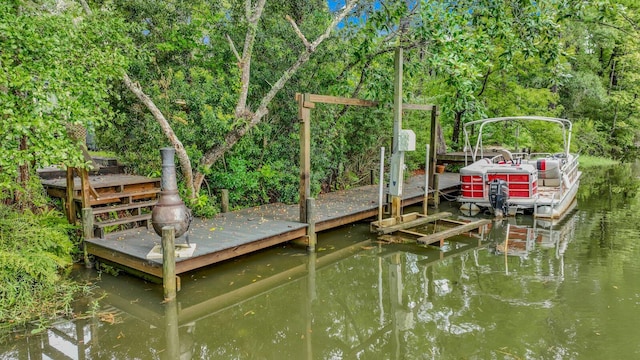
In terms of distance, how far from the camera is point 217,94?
26.7 ft

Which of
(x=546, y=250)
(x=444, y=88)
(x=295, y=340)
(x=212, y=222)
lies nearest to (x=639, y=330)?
(x=546, y=250)

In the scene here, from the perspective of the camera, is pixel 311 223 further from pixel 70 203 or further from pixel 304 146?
pixel 70 203

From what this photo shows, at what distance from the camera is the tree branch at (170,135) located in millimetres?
6734

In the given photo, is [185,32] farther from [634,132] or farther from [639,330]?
[634,132]

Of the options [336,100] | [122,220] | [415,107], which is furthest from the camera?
[415,107]

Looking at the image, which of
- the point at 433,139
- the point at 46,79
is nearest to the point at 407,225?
the point at 433,139

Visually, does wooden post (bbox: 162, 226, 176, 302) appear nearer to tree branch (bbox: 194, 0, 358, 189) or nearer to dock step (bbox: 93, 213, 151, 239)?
dock step (bbox: 93, 213, 151, 239)

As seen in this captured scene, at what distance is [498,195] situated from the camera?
9.23 m

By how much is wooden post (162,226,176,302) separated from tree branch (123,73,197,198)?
256cm

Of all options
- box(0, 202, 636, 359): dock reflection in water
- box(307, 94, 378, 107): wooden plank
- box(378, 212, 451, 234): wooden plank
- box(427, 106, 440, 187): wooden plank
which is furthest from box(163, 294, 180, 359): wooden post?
box(427, 106, 440, 187): wooden plank

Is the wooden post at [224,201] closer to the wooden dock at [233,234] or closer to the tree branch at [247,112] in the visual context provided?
the wooden dock at [233,234]

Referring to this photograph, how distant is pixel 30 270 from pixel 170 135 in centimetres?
300

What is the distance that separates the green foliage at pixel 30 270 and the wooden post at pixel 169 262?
1.08m

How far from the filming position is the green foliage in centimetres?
462
